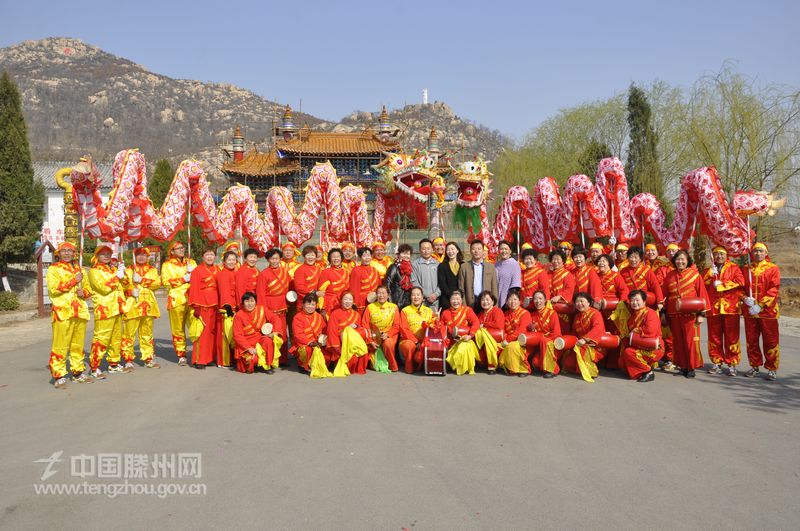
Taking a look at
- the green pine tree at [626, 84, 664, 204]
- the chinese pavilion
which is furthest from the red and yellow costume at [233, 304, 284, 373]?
the chinese pavilion

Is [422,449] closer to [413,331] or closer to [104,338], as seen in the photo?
[413,331]

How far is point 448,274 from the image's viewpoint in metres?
7.33

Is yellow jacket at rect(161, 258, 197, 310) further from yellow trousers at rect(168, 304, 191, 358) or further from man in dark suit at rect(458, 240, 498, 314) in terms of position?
man in dark suit at rect(458, 240, 498, 314)

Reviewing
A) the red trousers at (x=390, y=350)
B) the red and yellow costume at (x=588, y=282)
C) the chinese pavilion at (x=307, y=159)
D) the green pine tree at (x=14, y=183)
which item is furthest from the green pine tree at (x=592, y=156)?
the green pine tree at (x=14, y=183)

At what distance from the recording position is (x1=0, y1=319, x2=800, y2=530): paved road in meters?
3.14

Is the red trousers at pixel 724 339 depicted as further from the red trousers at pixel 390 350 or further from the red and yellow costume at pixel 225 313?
the red and yellow costume at pixel 225 313

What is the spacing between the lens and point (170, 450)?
4082mm

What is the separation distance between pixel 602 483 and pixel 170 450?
3.04 m

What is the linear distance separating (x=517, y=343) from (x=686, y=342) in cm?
196

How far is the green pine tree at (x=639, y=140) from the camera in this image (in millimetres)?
20109

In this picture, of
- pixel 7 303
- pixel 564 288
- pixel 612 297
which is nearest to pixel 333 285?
pixel 564 288

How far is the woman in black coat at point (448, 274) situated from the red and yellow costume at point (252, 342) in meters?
2.21

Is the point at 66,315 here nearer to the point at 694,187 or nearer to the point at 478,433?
the point at 478,433

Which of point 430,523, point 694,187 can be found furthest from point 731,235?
point 430,523
